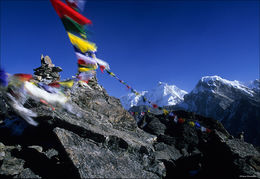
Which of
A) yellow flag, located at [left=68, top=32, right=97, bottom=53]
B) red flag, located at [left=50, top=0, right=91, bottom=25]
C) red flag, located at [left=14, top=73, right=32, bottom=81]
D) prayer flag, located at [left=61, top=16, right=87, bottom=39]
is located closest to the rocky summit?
red flag, located at [left=14, top=73, right=32, bottom=81]

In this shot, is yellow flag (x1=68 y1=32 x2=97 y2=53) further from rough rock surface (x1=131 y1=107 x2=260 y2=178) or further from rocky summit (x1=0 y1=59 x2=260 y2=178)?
rough rock surface (x1=131 y1=107 x2=260 y2=178)

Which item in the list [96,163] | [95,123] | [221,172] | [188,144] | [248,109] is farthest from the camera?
[248,109]

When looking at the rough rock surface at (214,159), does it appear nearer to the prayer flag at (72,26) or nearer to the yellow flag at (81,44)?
the yellow flag at (81,44)

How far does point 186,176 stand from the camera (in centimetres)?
912

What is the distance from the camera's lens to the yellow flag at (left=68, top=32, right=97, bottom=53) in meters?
4.46

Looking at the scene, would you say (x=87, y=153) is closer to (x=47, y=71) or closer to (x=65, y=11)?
(x=65, y=11)

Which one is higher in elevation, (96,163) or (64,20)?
(64,20)

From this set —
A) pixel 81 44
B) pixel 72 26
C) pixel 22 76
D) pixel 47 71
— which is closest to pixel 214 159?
pixel 81 44

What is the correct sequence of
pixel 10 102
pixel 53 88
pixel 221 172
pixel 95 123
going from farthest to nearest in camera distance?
1. pixel 95 123
2. pixel 221 172
3. pixel 53 88
4. pixel 10 102

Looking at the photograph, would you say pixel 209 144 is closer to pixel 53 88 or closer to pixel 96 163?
pixel 96 163

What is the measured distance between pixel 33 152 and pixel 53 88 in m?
3.95

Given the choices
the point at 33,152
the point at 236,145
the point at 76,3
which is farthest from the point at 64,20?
the point at 236,145

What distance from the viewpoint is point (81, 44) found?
4605 mm

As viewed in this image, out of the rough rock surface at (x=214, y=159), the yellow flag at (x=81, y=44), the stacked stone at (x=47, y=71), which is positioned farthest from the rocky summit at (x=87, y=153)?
the stacked stone at (x=47, y=71)
